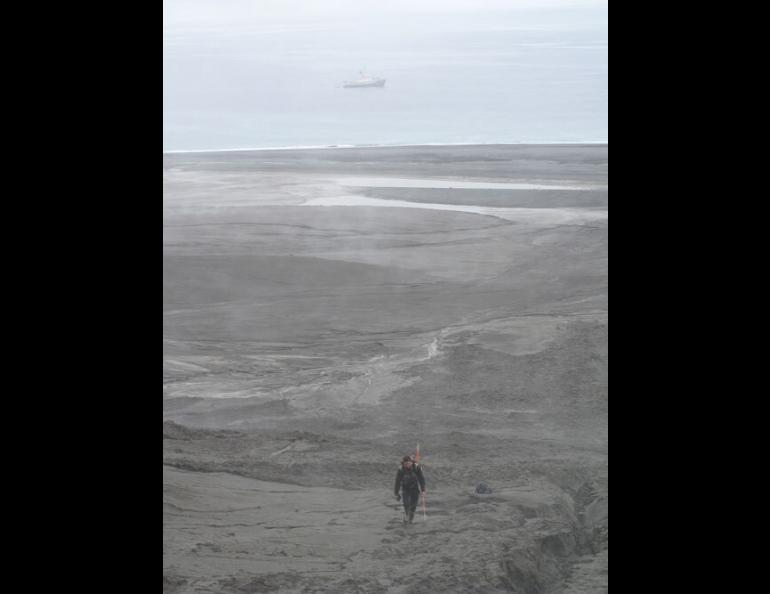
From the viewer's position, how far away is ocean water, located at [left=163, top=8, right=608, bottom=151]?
8.34m

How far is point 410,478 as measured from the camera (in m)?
7.63

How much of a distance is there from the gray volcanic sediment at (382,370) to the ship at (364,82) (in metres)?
0.61

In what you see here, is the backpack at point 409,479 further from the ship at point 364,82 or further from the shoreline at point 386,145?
→ the ship at point 364,82

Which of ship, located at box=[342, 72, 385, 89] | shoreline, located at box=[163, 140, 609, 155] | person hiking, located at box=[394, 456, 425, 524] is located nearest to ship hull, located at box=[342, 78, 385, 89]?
ship, located at box=[342, 72, 385, 89]

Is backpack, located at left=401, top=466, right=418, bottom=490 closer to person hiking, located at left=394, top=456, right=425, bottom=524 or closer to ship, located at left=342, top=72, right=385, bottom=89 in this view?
person hiking, located at left=394, top=456, right=425, bottom=524

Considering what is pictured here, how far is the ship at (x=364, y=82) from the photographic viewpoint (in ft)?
27.8

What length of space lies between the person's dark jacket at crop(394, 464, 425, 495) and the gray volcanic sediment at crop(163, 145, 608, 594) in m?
0.12

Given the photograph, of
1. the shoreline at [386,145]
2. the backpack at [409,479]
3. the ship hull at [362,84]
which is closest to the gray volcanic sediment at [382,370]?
the shoreline at [386,145]

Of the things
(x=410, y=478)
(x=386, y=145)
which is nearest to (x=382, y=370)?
(x=410, y=478)

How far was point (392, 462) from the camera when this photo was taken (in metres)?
7.71
